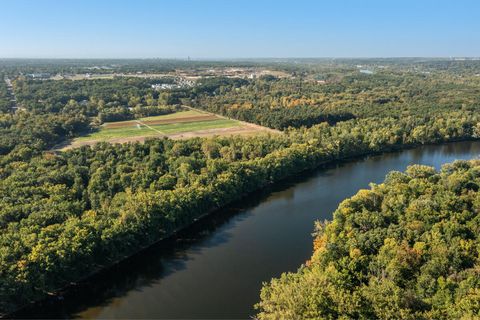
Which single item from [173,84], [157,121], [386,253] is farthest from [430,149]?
[173,84]

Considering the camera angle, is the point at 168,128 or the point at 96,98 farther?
the point at 96,98

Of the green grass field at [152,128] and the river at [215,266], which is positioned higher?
the green grass field at [152,128]

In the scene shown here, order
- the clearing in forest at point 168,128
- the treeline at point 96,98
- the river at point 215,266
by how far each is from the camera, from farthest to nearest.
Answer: the treeline at point 96,98
the clearing in forest at point 168,128
the river at point 215,266

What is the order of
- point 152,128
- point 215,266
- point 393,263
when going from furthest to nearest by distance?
1. point 152,128
2. point 215,266
3. point 393,263

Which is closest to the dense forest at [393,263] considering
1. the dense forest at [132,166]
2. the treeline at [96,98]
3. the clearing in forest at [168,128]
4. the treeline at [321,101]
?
the dense forest at [132,166]

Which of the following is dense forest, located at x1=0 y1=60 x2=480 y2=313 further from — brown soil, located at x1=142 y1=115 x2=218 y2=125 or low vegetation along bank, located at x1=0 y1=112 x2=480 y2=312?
brown soil, located at x1=142 y1=115 x2=218 y2=125

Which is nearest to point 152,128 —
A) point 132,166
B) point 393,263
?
point 132,166

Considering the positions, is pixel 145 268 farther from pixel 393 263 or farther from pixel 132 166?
pixel 393 263

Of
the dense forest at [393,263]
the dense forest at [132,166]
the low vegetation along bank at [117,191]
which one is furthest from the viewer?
the dense forest at [132,166]

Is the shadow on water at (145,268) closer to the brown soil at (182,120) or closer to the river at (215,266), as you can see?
the river at (215,266)
